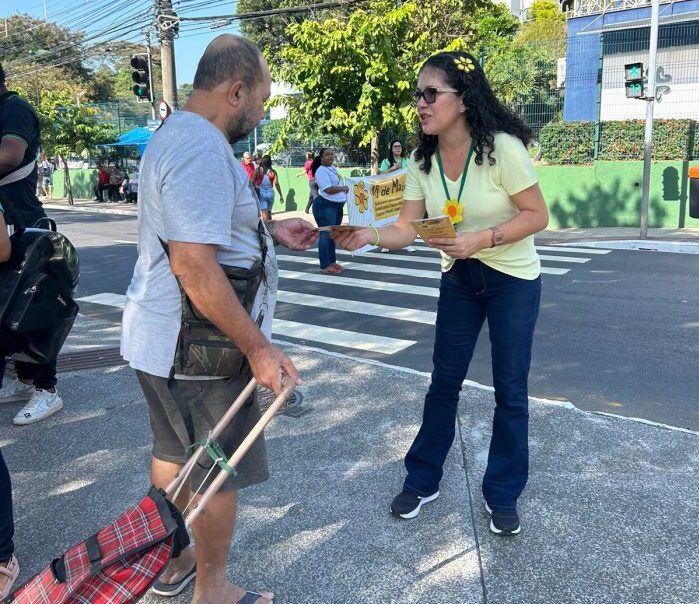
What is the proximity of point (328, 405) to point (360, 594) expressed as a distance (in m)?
1.97

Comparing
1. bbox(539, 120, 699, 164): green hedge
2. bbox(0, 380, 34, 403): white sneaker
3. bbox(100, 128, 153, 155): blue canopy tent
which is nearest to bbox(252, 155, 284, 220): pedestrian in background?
bbox(539, 120, 699, 164): green hedge

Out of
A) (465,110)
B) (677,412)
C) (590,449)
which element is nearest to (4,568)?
(465,110)

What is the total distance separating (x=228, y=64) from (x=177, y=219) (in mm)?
556

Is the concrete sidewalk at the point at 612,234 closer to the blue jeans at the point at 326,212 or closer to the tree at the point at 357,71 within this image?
the tree at the point at 357,71

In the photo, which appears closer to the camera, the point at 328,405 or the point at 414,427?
the point at 414,427

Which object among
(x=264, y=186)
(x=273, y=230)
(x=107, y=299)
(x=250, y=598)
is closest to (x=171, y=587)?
(x=250, y=598)

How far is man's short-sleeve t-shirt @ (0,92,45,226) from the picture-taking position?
3.58m

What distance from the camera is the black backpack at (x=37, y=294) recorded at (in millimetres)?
2912

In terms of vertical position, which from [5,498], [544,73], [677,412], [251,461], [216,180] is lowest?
[677,412]

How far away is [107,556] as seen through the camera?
1817 mm

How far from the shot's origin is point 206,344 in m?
2.23

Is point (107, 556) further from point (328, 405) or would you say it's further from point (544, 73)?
point (544, 73)

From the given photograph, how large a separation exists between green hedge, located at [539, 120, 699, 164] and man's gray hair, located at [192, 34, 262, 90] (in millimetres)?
14871

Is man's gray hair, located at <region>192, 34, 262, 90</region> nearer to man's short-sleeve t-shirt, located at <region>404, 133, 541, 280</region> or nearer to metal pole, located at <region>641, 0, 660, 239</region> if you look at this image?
man's short-sleeve t-shirt, located at <region>404, 133, 541, 280</region>
